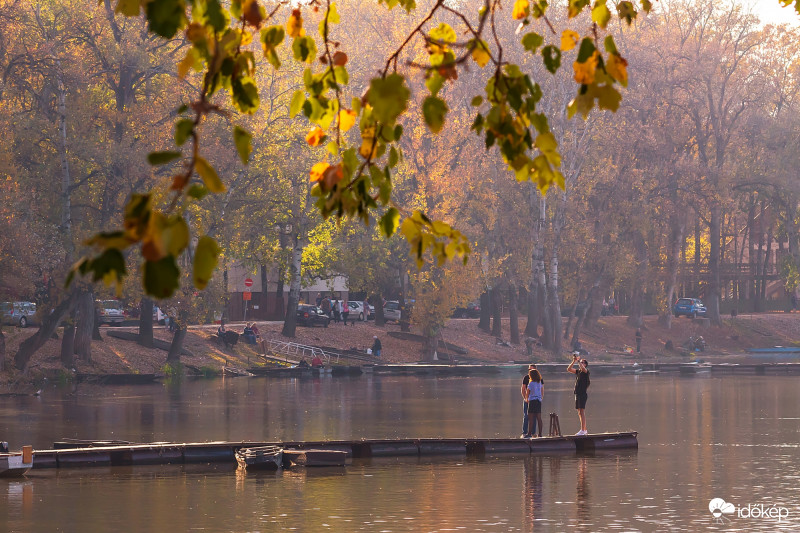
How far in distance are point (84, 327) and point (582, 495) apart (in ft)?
129

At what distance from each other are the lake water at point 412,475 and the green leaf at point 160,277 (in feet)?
50.5

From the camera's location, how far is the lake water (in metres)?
21.1

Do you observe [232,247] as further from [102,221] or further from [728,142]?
[728,142]

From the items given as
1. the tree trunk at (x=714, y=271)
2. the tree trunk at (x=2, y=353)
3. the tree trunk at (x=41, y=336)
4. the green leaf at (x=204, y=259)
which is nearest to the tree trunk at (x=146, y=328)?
the tree trunk at (x=41, y=336)

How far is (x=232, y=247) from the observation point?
224 feet

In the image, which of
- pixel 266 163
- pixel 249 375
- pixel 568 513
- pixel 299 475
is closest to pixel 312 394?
pixel 249 375

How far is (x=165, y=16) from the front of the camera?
5.41 metres

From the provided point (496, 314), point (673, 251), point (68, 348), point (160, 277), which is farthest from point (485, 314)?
point (160, 277)

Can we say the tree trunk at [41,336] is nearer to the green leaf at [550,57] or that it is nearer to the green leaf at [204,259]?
the green leaf at [550,57]

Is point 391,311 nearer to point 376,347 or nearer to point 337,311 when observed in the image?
point 337,311

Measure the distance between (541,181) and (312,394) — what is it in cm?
4614

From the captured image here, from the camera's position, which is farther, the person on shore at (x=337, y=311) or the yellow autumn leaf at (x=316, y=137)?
the person on shore at (x=337, y=311)

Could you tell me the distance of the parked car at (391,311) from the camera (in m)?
92.9

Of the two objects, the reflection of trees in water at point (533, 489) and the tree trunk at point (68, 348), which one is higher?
the tree trunk at point (68, 348)
